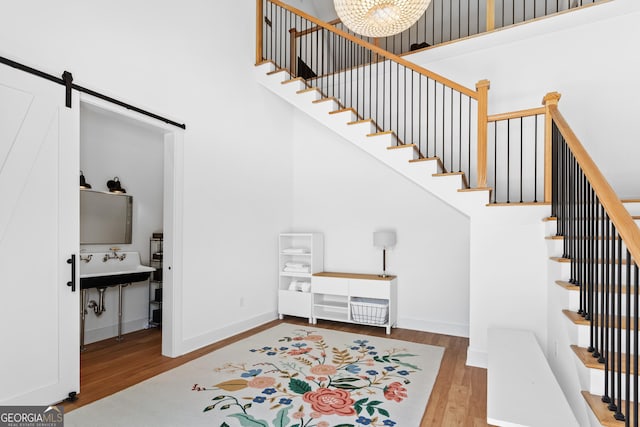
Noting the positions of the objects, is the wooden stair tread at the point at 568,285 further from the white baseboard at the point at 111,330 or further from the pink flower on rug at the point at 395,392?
the white baseboard at the point at 111,330

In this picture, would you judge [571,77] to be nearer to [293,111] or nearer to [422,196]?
[422,196]

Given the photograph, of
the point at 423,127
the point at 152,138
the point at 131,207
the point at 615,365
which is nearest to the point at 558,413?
the point at 615,365

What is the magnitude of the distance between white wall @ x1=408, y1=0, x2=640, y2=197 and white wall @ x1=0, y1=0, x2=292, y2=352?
2896mm

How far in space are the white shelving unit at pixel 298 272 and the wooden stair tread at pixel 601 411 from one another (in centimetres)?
331

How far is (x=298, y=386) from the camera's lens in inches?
109

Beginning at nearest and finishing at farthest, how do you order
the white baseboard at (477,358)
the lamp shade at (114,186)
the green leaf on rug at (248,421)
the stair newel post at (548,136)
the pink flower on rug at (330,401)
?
the green leaf on rug at (248,421)
the pink flower on rug at (330,401)
the stair newel post at (548,136)
the white baseboard at (477,358)
the lamp shade at (114,186)

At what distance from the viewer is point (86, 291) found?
371 cm

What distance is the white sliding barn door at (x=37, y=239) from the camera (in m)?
2.23

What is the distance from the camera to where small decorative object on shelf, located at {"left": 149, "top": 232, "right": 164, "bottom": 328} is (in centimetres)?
448

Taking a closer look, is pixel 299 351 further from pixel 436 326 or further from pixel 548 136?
pixel 548 136

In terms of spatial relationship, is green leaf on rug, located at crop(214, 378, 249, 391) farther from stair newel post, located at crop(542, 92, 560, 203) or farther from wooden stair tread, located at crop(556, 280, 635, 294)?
stair newel post, located at crop(542, 92, 560, 203)

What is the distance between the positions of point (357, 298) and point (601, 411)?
316 cm

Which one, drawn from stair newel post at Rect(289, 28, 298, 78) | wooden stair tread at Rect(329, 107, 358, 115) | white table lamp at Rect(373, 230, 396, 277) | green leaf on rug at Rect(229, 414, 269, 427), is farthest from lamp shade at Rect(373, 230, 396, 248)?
stair newel post at Rect(289, 28, 298, 78)

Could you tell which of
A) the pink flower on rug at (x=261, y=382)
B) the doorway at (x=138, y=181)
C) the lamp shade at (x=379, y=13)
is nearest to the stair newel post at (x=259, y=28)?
the doorway at (x=138, y=181)
